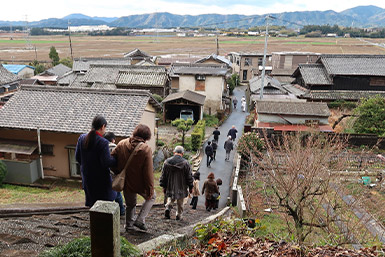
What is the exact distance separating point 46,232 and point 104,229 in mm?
2540

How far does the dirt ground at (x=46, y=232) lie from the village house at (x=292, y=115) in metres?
14.6

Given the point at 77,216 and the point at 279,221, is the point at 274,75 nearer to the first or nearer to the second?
the point at 279,221

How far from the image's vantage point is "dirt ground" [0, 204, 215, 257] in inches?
152

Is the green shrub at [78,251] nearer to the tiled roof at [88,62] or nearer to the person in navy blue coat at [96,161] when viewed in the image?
the person in navy blue coat at [96,161]

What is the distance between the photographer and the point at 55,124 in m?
12.6

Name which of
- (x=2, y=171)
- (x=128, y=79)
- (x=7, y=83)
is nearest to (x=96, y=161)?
(x=2, y=171)

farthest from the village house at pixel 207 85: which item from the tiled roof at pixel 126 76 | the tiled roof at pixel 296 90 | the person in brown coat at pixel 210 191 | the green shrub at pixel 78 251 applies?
the green shrub at pixel 78 251

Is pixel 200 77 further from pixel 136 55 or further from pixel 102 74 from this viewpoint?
pixel 136 55

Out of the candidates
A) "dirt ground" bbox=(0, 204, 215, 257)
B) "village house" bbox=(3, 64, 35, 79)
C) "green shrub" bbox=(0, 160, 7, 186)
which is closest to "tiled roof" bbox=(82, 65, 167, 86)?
"green shrub" bbox=(0, 160, 7, 186)

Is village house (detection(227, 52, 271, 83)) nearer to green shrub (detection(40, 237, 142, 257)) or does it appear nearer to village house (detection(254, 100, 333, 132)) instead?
village house (detection(254, 100, 333, 132))

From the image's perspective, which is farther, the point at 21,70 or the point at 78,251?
Answer: the point at 21,70

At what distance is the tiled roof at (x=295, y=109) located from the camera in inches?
733

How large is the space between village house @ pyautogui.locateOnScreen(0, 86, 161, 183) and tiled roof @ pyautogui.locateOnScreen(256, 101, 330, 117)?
9.46 m

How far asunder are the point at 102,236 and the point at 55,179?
473 inches
